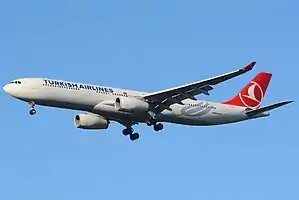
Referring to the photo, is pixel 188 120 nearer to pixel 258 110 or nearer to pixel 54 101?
pixel 258 110

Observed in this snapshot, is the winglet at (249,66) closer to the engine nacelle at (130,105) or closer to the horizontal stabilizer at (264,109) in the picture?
the horizontal stabilizer at (264,109)

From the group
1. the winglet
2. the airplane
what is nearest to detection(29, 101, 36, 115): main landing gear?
the airplane

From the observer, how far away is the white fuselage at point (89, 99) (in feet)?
211

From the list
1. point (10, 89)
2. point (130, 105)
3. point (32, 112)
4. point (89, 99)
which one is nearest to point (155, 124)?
point (130, 105)

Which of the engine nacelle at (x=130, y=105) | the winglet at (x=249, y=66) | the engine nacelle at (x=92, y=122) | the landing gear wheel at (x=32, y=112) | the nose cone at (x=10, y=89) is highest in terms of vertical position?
the nose cone at (x=10, y=89)

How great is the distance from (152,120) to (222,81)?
25.9 ft

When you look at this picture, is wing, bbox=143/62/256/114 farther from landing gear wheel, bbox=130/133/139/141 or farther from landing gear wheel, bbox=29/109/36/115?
landing gear wheel, bbox=29/109/36/115

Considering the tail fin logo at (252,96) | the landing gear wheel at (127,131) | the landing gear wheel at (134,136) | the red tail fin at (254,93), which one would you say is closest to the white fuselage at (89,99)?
the landing gear wheel at (127,131)

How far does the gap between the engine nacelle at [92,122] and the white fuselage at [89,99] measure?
107cm

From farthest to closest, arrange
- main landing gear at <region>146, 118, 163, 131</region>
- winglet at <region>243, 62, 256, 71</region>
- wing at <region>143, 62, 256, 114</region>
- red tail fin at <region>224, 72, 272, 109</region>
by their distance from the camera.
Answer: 1. red tail fin at <region>224, 72, 272, 109</region>
2. main landing gear at <region>146, 118, 163, 131</region>
3. wing at <region>143, 62, 256, 114</region>
4. winglet at <region>243, 62, 256, 71</region>

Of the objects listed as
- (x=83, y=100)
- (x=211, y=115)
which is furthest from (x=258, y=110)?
(x=83, y=100)

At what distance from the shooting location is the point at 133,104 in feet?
217

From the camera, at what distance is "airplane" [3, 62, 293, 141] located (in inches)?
2534

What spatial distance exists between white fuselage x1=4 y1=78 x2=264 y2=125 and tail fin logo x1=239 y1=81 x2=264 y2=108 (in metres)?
6.05
